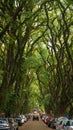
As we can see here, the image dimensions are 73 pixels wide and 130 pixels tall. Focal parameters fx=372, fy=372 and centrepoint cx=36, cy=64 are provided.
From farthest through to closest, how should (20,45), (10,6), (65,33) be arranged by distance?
(65,33)
(20,45)
(10,6)

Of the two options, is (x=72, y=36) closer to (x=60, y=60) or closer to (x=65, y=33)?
(x=60, y=60)

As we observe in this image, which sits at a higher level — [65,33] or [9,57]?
[65,33]

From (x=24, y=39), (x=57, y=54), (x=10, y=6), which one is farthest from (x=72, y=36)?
(x=10, y=6)

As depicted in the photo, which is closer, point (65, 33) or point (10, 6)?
point (10, 6)

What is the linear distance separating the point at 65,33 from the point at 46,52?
1645 centimetres

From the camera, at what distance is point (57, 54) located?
42.4 metres

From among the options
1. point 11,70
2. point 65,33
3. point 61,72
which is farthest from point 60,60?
point 11,70

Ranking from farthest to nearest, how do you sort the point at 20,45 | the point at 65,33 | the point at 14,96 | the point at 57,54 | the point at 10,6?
the point at 14,96 → the point at 57,54 → the point at 65,33 → the point at 20,45 → the point at 10,6

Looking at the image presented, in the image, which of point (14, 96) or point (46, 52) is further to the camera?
point (46, 52)

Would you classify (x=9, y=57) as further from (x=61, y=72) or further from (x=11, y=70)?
(x=61, y=72)

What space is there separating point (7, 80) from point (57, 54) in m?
10.6

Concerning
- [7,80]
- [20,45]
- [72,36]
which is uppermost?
[72,36]

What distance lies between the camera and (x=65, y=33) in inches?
1419

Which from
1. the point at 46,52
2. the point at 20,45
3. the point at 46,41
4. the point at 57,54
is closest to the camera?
the point at 20,45
